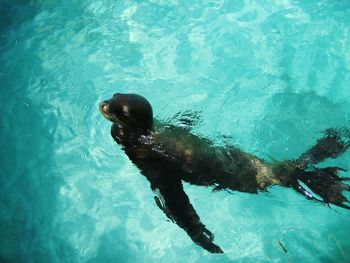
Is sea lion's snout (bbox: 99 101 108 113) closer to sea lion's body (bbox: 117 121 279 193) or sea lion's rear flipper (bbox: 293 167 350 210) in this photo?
sea lion's body (bbox: 117 121 279 193)

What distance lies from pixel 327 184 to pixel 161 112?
4439mm

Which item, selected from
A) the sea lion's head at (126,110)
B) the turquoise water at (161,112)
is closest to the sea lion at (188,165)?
the sea lion's head at (126,110)

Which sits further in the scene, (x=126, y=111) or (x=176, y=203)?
(x=176, y=203)

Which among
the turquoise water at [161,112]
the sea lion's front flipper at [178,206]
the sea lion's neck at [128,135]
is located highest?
the sea lion's neck at [128,135]

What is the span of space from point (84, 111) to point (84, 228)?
10.9 feet

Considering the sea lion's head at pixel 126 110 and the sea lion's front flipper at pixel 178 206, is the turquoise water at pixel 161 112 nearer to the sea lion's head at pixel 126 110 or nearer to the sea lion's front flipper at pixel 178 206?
the sea lion's front flipper at pixel 178 206

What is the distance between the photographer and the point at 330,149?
4398mm

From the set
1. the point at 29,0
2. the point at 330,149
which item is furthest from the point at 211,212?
the point at 29,0

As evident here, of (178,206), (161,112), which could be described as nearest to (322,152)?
(178,206)

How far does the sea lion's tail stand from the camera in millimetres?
3906

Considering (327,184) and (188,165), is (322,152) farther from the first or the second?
(188,165)

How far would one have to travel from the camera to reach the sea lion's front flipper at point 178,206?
3.32 m

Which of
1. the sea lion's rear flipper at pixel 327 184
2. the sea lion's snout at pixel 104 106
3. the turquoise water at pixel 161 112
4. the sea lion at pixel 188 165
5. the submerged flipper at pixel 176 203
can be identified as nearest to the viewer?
the sea lion's snout at pixel 104 106

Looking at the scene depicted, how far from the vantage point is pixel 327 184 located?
156 inches
